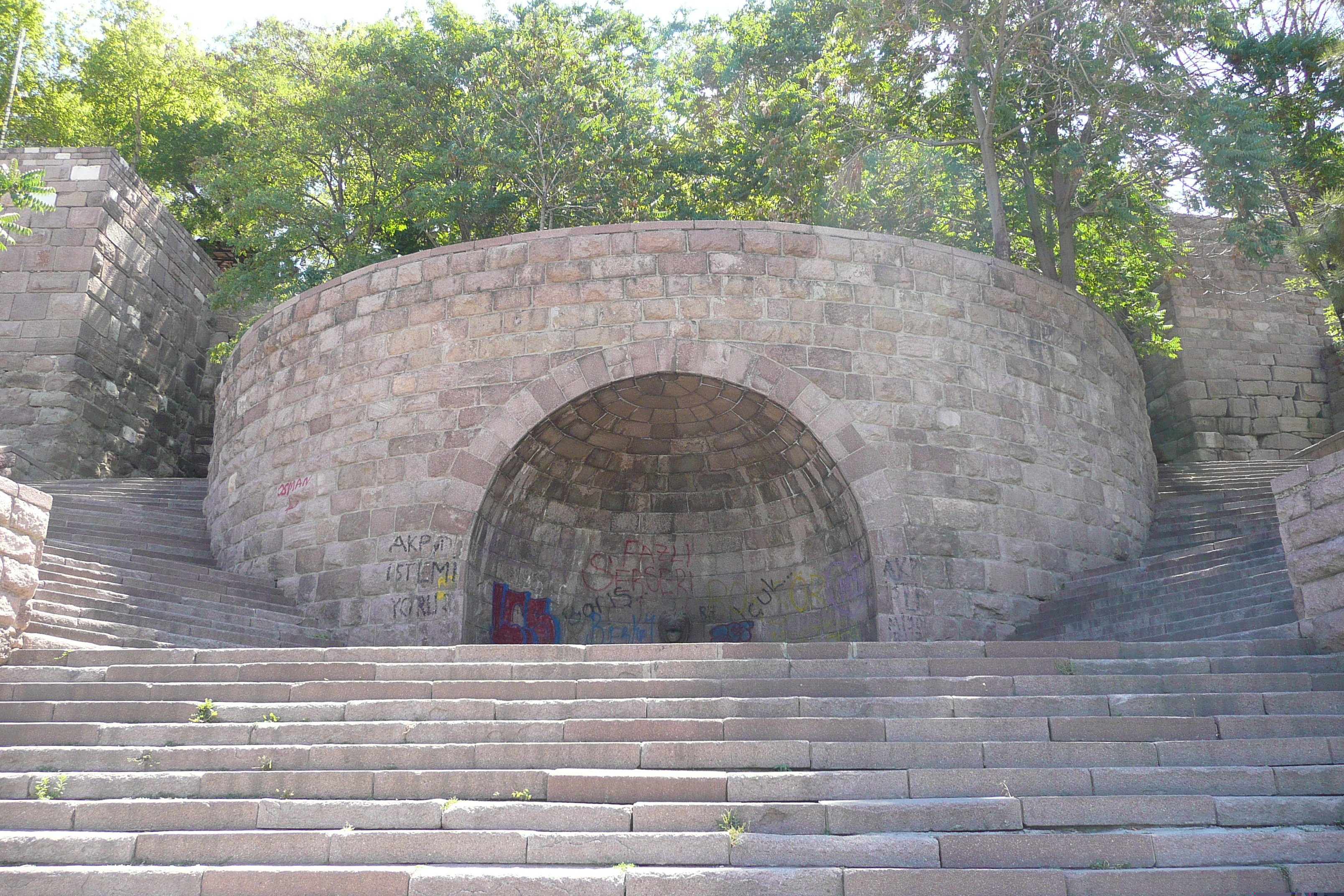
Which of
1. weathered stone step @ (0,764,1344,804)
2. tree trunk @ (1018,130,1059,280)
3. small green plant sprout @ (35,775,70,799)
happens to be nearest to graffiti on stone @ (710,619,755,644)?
weathered stone step @ (0,764,1344,804)

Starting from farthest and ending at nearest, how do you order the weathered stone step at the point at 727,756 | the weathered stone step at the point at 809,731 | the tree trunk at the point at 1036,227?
the tree trunk at the point at 1036,227 < the weathered stone step at the point at 809,731 < the weathered stone step at the point at 727,756

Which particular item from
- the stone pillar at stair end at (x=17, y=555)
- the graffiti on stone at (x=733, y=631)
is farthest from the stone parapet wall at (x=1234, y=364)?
the stone pillar at stair end at (x=17, y=555)

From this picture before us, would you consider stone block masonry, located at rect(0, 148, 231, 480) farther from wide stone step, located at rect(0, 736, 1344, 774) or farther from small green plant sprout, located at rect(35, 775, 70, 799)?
wide stone step, located at rect(0, 736, 1344, 774)

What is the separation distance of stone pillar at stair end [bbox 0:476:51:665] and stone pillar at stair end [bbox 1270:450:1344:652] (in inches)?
305

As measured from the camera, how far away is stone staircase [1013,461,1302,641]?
7.55 meters

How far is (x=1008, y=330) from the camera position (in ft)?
35.9

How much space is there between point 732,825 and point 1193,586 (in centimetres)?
577

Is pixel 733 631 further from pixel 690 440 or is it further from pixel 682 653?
pixel 682 653

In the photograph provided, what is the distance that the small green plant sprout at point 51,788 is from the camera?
4980 mm

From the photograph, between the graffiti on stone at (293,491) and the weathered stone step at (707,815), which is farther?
the graffiti on stone at (293,491)

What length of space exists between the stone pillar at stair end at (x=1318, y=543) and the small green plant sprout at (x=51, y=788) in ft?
22.2

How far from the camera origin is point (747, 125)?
1861 cm

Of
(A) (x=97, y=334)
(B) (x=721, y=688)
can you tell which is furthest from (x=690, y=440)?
(A) (x=97, y=334)

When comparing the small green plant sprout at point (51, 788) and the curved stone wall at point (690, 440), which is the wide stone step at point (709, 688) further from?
the curved stone wall at point (690, 440)
